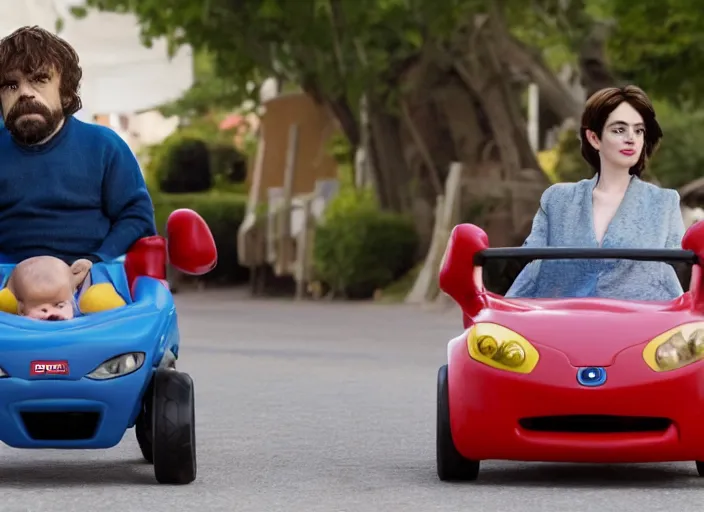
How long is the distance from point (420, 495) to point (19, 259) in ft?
5.52

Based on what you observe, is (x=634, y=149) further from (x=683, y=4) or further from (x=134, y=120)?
(x=134, y=120)

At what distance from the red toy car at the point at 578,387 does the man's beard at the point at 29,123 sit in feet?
5.33

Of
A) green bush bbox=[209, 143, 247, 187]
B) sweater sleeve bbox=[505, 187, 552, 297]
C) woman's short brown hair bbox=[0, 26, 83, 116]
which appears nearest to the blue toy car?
woman's short brown hair bbox=[0, 26, 83, 116]

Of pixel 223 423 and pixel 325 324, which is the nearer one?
pixel 223 423

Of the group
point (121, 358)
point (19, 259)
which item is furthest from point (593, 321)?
point (19, 259)

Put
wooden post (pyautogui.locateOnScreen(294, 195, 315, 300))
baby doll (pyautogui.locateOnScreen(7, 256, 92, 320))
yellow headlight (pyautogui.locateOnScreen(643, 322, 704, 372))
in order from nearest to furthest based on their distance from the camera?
yellow headlight (pyautogui.locateOnScreen(643, 322, 704, 372))
baby doll (pyautogui.locateOnScreen(7, 256, 92, 320))
wooden post (pyautogui.locateOnScreen(294, 195, 315, 300))

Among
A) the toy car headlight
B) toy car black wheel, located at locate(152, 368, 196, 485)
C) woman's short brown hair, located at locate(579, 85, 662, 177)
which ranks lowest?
toy car black wheel, located at locate(152, 368, 196, 485)

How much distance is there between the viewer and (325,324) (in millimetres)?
21047

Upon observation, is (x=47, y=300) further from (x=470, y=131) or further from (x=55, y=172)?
(x=470, y=131)

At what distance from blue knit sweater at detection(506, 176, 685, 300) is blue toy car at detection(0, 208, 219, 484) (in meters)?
1.45

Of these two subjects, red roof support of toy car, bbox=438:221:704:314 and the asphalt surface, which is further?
red roof support of toy car, bbox=438:221:704:314

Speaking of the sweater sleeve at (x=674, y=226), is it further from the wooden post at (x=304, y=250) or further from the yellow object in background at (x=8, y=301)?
the wooden post at (x=304, y=250)

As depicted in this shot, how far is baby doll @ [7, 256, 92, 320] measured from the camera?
685cm

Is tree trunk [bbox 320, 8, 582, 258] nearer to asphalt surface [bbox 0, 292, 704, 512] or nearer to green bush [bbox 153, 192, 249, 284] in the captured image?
green bush [bbox 153, 192, 249, 284]
